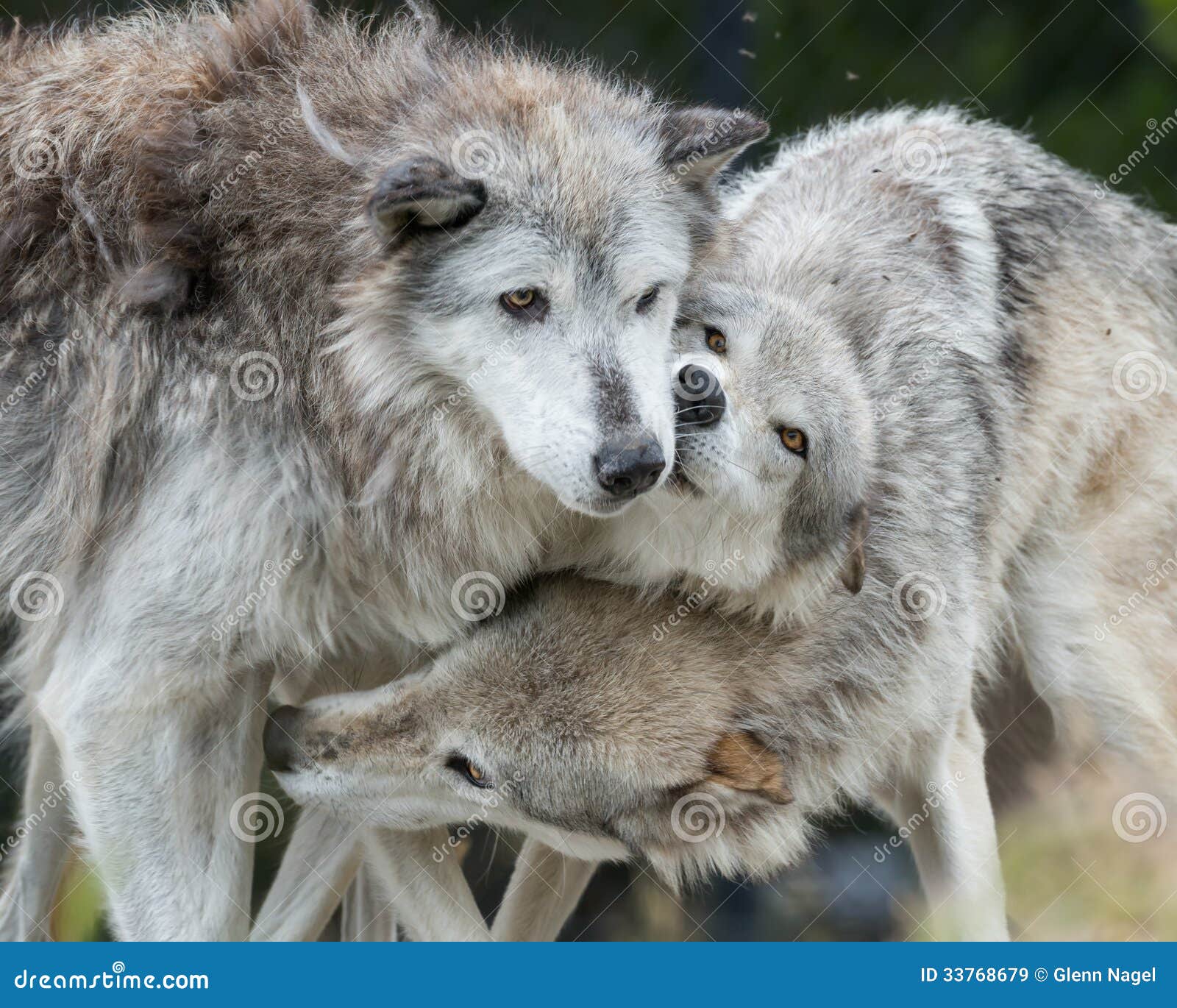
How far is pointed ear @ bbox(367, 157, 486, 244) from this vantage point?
282 centimetres

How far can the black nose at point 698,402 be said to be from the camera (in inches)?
124

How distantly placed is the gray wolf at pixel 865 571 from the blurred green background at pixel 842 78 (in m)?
0.86

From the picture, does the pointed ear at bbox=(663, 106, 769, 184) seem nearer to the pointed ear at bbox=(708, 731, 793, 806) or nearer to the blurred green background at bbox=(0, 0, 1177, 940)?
the pointed ear at bbox=(708, 731, 793, 806)

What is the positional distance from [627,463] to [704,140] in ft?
3.21

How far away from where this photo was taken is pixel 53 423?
11.3 ft

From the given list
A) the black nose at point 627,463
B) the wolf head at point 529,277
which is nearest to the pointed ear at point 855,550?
the wolf head at point 529,277

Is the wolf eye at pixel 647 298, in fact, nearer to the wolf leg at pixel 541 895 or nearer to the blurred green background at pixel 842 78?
the wolf leg at pixel 541 895

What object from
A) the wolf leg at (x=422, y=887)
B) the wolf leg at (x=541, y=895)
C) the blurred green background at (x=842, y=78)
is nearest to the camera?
the wolf leg at (x=422, y=887)

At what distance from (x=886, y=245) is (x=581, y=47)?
6.75 ft

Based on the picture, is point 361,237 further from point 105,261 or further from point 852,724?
point 852,724

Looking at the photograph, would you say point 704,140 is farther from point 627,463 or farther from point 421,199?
point 627,463

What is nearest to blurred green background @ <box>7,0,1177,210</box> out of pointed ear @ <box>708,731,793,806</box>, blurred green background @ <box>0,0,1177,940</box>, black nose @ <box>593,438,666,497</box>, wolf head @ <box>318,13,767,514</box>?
blurred green background @ <box>0,0,1177,940</box>

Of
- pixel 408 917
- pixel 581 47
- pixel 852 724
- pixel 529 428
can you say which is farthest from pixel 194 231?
pixel 581 47

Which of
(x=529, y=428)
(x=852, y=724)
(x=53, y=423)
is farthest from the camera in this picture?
(x=852, y=724)
